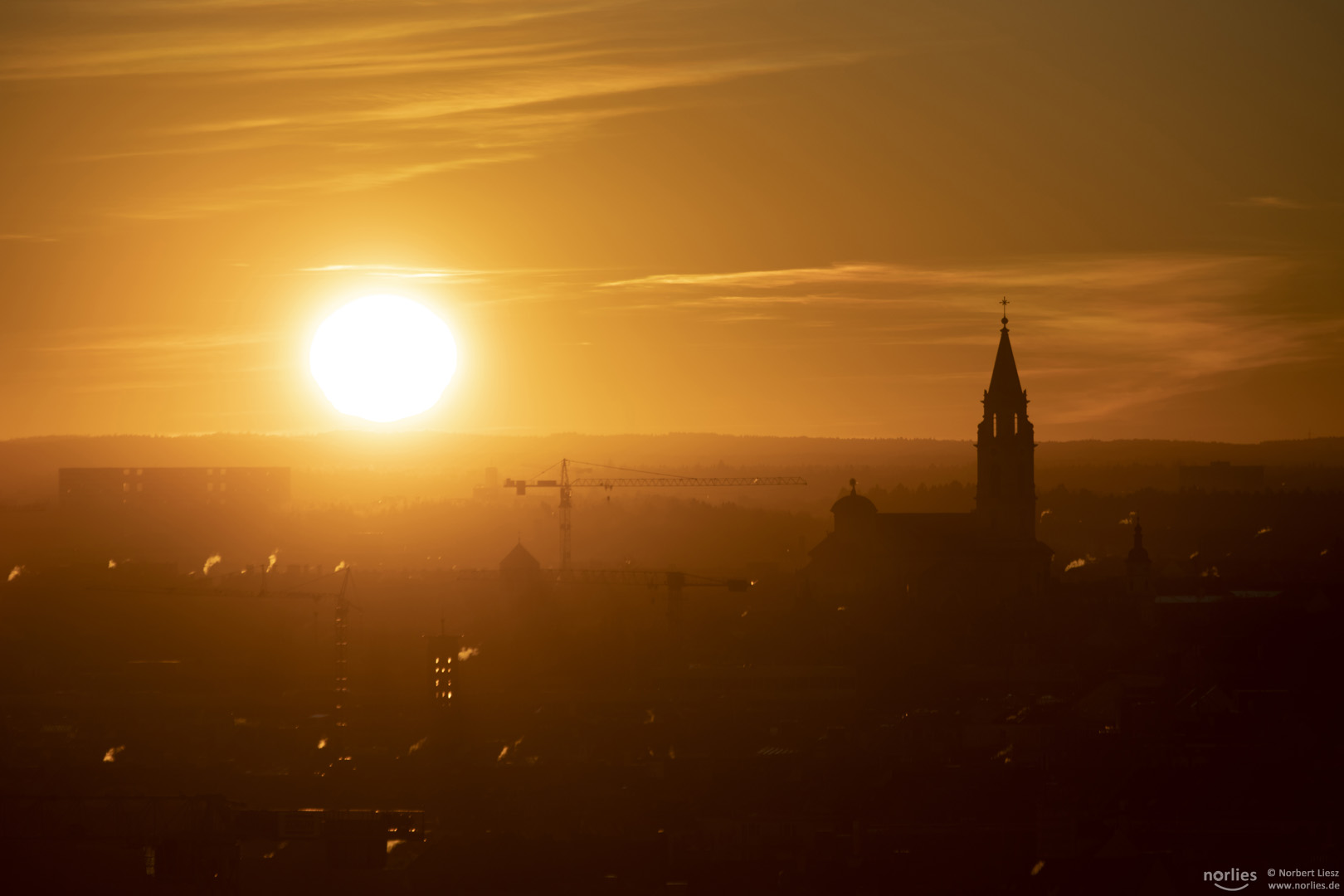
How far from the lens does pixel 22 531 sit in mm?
129500

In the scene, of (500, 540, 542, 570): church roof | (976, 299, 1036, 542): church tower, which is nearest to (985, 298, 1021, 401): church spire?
(976, 299, 1036, 542): church tower

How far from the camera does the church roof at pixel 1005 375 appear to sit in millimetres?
106625

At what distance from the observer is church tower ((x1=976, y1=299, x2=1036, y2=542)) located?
352 ft

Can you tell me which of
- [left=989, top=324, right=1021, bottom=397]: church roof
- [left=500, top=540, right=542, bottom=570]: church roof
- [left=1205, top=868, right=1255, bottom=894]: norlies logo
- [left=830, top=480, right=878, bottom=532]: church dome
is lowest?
[left=1205, top=868, right=1255, bottom=894]: norlies logo

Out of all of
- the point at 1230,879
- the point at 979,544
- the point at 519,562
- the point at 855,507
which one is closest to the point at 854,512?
the point at 855,507

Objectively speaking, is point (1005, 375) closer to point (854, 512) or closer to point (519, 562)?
point (854, 512)

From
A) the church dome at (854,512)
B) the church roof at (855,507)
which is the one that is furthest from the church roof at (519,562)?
the church dome at (854,512)

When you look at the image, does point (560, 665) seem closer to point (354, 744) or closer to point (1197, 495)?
point (354, 744)

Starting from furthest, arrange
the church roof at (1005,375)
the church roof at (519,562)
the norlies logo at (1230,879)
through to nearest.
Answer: the church roof at (519,562), the church roof at (1005,375), the norlies logo at (1230,879)

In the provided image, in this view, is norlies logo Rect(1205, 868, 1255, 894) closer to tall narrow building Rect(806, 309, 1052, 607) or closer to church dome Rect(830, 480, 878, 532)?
tall narrow building Rect(806, 309, 1052, 607)

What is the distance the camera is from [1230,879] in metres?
47.9

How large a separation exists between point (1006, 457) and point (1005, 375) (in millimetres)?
4568

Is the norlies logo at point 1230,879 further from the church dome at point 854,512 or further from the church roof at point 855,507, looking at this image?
the church roof at point 855,507

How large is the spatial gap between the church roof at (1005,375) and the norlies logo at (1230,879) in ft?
197
